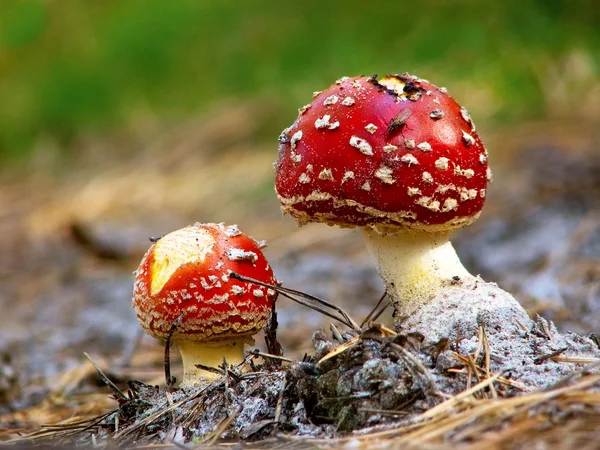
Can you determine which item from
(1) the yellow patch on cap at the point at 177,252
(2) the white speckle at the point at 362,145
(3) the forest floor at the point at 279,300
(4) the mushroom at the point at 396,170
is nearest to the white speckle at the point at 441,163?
(4) the mushroom at the point at 396,170

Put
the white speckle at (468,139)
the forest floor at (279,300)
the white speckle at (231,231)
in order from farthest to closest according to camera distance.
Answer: the white speckle at (231,231) → the white speckle at (468,139) → the forest floor at (279,300)

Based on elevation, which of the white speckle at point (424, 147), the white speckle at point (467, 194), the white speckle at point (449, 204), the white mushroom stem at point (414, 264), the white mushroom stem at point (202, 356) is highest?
the white speckle at point (424, 147)

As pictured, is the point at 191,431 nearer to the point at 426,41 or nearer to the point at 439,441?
the point at 439,441

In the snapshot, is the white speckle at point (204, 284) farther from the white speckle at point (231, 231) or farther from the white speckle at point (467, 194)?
the white speckle at point (467, 194)

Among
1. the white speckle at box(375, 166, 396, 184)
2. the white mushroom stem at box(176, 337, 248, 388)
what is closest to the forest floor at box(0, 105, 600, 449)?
the white mushroom stem at box(176, 337, 248, 388)

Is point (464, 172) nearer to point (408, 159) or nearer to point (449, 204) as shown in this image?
point (449, 204)

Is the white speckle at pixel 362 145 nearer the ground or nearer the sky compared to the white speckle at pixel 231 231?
nearer the sky

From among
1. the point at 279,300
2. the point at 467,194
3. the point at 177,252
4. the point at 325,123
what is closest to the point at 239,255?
the point at 177,252
